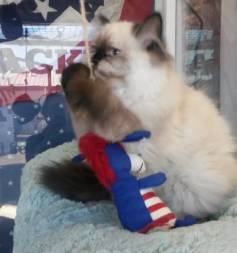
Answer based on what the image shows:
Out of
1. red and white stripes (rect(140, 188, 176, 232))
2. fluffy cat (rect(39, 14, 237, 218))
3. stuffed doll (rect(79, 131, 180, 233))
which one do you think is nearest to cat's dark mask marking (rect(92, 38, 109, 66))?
fluffy cat (rect(39, 14, 237, 218))

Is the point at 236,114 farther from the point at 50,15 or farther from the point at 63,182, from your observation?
the point at 63,182

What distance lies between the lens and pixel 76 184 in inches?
38.7

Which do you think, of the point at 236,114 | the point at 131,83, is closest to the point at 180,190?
the point at 131,83

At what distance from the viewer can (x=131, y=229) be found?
82 centimetres

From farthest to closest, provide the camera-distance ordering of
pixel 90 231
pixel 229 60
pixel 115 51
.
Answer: pixel 229 60 → pixel 115 51 → pixel 90 231

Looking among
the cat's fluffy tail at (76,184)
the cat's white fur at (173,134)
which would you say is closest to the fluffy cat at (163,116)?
the cat's white fur at (173,134)

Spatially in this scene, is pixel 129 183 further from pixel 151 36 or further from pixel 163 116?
pixel 151 36

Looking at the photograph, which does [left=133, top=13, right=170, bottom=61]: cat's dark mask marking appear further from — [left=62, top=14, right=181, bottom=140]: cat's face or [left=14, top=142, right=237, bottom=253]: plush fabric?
[left=14, top=142, right=237, bottom=253]: plush fabric

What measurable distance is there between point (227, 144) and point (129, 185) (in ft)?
0.93

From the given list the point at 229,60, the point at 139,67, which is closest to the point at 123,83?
the point at 139,67

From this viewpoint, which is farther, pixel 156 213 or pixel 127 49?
pixel 127 49

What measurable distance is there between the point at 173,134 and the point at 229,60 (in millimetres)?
794

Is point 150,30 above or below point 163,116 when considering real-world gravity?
above

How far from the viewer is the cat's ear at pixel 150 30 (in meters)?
0.92
